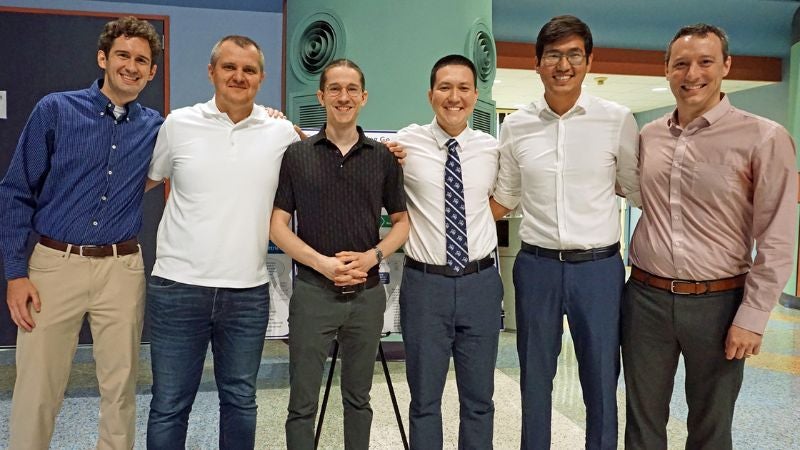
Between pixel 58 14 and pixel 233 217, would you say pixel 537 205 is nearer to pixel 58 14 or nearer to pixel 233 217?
pixel 233 217

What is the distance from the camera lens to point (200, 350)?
88.6 inches

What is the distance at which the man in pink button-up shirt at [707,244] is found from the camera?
2002 millimetres

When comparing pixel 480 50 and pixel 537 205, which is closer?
pixel 537 205

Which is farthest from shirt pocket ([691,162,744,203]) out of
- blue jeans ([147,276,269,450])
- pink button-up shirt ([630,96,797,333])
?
blue jeans ([147,276,269,450])

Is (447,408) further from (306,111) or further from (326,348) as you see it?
(306,111)

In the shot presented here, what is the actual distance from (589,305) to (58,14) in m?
4.42

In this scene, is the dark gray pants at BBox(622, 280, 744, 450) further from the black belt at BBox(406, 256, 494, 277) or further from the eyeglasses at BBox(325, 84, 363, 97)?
the eyeglasses at BBox(325, 84, 363, 97)

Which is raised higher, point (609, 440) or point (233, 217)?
point (233, 217)

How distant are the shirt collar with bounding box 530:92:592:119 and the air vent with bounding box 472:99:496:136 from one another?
2.11 meters

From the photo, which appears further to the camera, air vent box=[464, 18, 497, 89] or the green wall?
air vent box=[464, 18, 497, 89]

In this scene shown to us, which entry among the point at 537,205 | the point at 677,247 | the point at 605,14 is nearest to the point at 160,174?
the point at 537,205

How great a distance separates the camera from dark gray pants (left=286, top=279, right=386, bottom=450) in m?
2.23

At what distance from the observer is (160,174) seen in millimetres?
2330

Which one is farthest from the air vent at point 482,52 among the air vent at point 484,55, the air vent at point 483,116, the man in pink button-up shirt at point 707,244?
the man in pink button-up shirt at point 707,244
